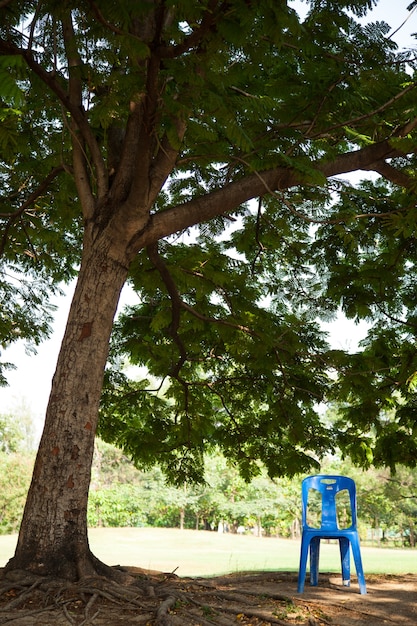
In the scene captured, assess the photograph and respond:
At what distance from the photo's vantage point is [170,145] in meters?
5.09

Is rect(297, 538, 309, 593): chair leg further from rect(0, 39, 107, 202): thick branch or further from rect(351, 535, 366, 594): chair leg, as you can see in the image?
rect(0, 39, 107, 202): thick branch

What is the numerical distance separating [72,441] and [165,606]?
4.33 ft

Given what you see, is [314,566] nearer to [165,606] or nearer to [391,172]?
[165,606]

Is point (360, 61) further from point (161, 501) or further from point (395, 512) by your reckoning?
point (395, 512)

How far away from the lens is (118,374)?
8.13m

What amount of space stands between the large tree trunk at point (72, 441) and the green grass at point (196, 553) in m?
7.36

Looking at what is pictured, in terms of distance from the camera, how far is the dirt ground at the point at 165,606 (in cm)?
349

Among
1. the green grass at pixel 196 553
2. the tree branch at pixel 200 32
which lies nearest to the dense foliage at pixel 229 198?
the tree branch at pixel 200 32

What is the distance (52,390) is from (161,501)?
70.2ft

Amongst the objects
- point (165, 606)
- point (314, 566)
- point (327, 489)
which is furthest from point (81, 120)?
point (314, 566)

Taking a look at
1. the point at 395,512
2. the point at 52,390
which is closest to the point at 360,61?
the point at 52,390

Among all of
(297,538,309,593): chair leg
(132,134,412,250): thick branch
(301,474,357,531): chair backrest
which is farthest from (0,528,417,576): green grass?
(132,134,412,250): thick branch

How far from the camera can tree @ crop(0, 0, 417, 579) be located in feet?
11.1

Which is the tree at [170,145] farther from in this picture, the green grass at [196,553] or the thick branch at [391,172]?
the green grass at [196,553]
